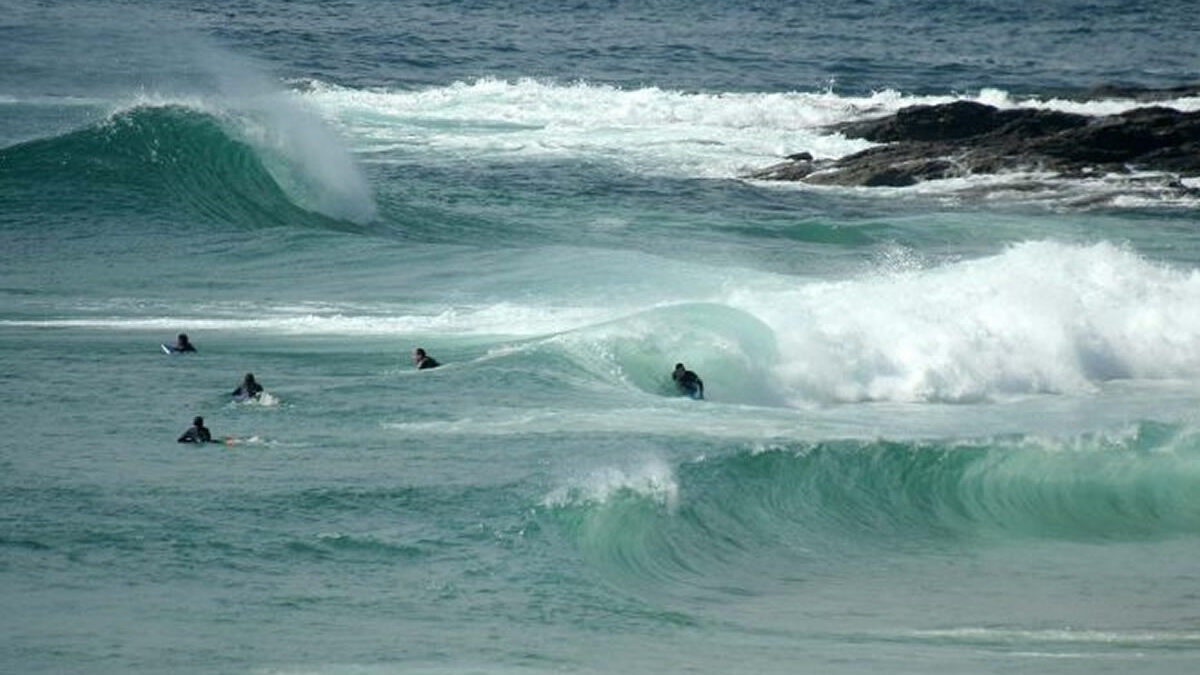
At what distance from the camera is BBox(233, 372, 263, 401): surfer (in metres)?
24.8

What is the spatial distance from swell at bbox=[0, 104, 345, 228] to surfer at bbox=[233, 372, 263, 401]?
45.2 ft

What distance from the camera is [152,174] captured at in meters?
40.5

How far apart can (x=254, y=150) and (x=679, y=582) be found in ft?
83.0

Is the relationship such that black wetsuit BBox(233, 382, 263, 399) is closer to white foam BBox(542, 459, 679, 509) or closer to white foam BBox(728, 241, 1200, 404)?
white foam BBox(542, 459, 679, 509)

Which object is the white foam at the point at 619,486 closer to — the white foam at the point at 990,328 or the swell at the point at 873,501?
the swell at the point at 873,501

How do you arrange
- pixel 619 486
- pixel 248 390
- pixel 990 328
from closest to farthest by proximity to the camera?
pixel 619 486
pixel 248 390
pixel 990 328

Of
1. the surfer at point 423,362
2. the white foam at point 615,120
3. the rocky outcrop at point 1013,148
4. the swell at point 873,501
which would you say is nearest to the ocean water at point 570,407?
the swell at point 873,501

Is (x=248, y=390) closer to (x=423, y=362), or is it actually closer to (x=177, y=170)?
(x=423, y=362)

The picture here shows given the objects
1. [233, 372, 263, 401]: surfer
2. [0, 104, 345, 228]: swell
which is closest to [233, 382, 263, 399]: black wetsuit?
[233, 372, 263, 401]: surfer

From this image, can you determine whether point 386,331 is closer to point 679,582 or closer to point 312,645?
point 679,582

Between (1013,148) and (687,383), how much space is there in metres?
24.3

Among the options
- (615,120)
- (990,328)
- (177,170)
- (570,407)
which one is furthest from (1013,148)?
(570,407)

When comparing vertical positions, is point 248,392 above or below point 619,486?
above

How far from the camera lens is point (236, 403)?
24719 millimetres
